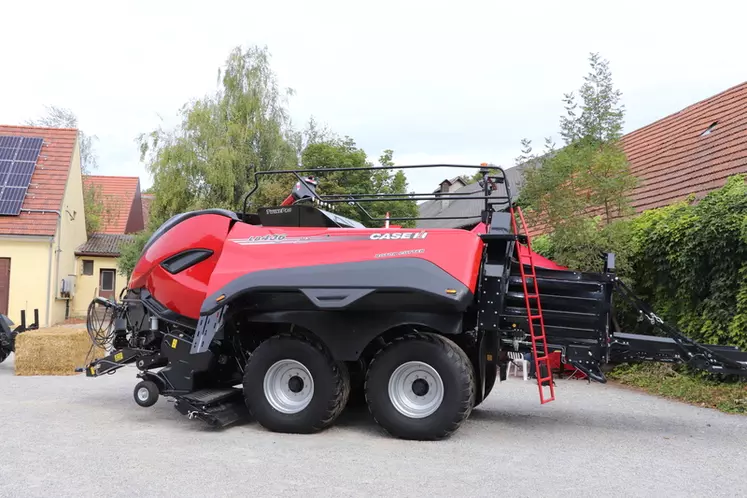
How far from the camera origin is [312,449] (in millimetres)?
6152

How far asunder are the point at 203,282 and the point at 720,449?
5375mm

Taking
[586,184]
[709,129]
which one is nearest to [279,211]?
[586,184]

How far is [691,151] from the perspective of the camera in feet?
45.8

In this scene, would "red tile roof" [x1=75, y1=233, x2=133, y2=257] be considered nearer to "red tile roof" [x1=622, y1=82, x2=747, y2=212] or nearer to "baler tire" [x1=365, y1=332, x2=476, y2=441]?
"red tile roof" [x1=622, y1=82, x2=747, y2=212]

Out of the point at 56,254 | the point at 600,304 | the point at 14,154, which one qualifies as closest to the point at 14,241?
the point at 56,254

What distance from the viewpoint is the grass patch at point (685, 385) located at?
8.62 m

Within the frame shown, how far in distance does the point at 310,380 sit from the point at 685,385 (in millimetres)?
5691

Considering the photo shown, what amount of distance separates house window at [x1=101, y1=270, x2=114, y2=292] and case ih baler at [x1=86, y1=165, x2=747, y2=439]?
22965 mm

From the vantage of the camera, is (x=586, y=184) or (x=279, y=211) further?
(x=586, y=184)

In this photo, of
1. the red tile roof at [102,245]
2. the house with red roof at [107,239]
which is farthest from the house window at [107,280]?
the red tile roof at [102,245]

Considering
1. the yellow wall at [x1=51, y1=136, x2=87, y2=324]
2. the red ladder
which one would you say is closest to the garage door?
the yellow wall at [x1=51, y1=136, x2=87, y2=324]

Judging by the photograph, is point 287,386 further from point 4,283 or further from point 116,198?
point 116,198

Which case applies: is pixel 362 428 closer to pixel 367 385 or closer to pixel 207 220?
pixel 367 385

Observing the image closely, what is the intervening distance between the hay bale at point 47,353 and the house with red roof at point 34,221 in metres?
9.73
